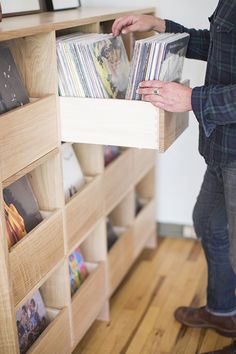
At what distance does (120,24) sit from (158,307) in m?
1.05

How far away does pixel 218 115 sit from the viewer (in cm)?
127

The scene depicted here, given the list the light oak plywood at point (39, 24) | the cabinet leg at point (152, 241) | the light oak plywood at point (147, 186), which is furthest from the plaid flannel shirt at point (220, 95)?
the cabinet leg at point (152, 241)

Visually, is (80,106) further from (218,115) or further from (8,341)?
(8,341)

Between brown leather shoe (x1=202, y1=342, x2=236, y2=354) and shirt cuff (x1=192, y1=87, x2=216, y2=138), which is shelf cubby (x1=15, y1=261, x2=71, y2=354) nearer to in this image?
brown leather shoe (x1=202, y1=342, x2=236, y2=354)

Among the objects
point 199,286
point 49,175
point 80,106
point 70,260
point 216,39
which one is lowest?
point 199,286

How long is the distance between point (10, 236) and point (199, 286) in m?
1.03

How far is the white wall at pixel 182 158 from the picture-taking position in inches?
83.6

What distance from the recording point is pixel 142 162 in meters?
2.18

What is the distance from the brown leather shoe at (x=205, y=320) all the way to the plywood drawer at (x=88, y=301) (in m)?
0.29

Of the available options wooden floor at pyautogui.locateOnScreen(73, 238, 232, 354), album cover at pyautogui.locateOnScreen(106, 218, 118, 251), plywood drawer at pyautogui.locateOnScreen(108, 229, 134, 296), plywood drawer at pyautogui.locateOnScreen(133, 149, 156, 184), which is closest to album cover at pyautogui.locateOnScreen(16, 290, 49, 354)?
wooden floor at pyautogui.locateOnScreen(73, 238, 232, 354)

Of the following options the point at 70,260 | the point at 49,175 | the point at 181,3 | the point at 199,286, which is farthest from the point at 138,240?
the point at 181,3

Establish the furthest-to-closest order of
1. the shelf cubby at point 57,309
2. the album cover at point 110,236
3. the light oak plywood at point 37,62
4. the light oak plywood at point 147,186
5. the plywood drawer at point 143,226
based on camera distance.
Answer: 1. the light oak plywood at point 147,186
2. the plywood drawer at point 143,226
3. the album cover at point 110,236
4. the shelf cubby at point 57,309
5. the light oak plywood at point 37,62

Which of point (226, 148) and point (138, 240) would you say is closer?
point (226, 148)

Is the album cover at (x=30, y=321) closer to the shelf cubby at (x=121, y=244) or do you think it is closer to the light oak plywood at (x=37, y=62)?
the shelf cubby at (x=121, y=244)
